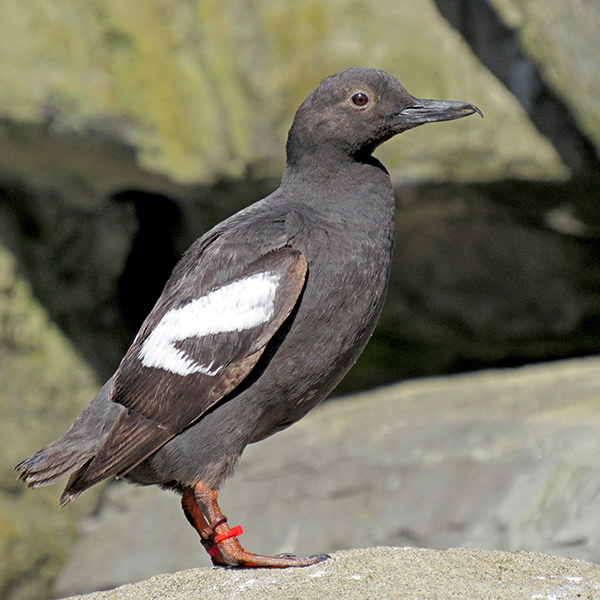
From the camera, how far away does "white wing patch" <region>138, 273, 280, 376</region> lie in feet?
11.7

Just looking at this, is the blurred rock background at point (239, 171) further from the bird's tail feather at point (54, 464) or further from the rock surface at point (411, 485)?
the bird's tail feather at point (54, 464)

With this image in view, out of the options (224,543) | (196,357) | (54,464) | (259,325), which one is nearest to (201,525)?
(224,543)

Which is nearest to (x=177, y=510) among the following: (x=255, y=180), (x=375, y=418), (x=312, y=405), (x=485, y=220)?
(x=375, y=418)

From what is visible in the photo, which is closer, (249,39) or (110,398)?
(110,398)

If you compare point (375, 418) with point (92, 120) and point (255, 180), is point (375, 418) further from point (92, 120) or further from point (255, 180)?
point (92, 120)

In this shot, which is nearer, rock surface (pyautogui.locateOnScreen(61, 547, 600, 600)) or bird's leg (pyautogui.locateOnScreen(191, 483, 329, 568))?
rock surface (pyautogui.locateOnScreen(61, 547, 600, 600))

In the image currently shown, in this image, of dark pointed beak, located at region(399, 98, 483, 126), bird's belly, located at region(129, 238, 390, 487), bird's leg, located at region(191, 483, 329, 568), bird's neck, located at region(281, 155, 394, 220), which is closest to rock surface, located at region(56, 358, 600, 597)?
bird's leg, located at region(191, 483, 329, 568)

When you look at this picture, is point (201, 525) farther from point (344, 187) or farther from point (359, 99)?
point (359, 99)

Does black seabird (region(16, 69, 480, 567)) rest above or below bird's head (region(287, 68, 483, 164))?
below

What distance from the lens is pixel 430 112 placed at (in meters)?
3.87

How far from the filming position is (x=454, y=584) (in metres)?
3.53

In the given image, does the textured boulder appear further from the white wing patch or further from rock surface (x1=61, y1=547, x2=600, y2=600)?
the white wing patch

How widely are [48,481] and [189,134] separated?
411 cm

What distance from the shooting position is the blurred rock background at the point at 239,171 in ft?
23.1
